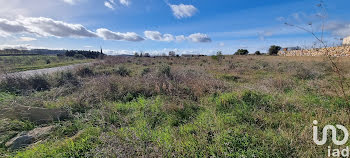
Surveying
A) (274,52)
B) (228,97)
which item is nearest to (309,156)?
(228,97)

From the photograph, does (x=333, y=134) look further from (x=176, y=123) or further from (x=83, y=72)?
(x=83, y=72)

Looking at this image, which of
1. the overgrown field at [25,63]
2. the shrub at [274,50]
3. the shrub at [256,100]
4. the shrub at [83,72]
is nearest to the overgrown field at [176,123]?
the shrub at [256,100]

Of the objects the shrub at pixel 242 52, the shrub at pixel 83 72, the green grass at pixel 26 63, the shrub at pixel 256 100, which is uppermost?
the shrub at pixel 242 52

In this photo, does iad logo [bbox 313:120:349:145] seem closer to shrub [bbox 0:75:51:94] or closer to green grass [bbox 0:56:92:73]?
shrub [bbox 0:75:51:94]

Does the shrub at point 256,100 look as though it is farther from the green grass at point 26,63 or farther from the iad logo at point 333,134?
the green grass at point 26,63

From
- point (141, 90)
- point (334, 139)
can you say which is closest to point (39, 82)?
point (141, 90)

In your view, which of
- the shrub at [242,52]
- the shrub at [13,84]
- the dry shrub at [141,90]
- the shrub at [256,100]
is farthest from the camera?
the shrub at [242,52]

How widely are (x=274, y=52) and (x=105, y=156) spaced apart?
51.7 metres

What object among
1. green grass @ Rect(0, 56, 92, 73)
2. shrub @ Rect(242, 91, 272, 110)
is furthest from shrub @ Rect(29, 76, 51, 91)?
shrub @ Rect(242, 91, 272, 110)

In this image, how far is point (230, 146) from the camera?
2.34m

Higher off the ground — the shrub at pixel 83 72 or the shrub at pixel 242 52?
the shrub at pixel 242 52

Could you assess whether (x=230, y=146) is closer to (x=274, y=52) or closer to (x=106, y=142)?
(x=106, y=142)

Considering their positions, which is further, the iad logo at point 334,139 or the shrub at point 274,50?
the shrub at point 274,50

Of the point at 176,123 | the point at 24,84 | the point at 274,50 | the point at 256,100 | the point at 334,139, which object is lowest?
the point at 176,123
